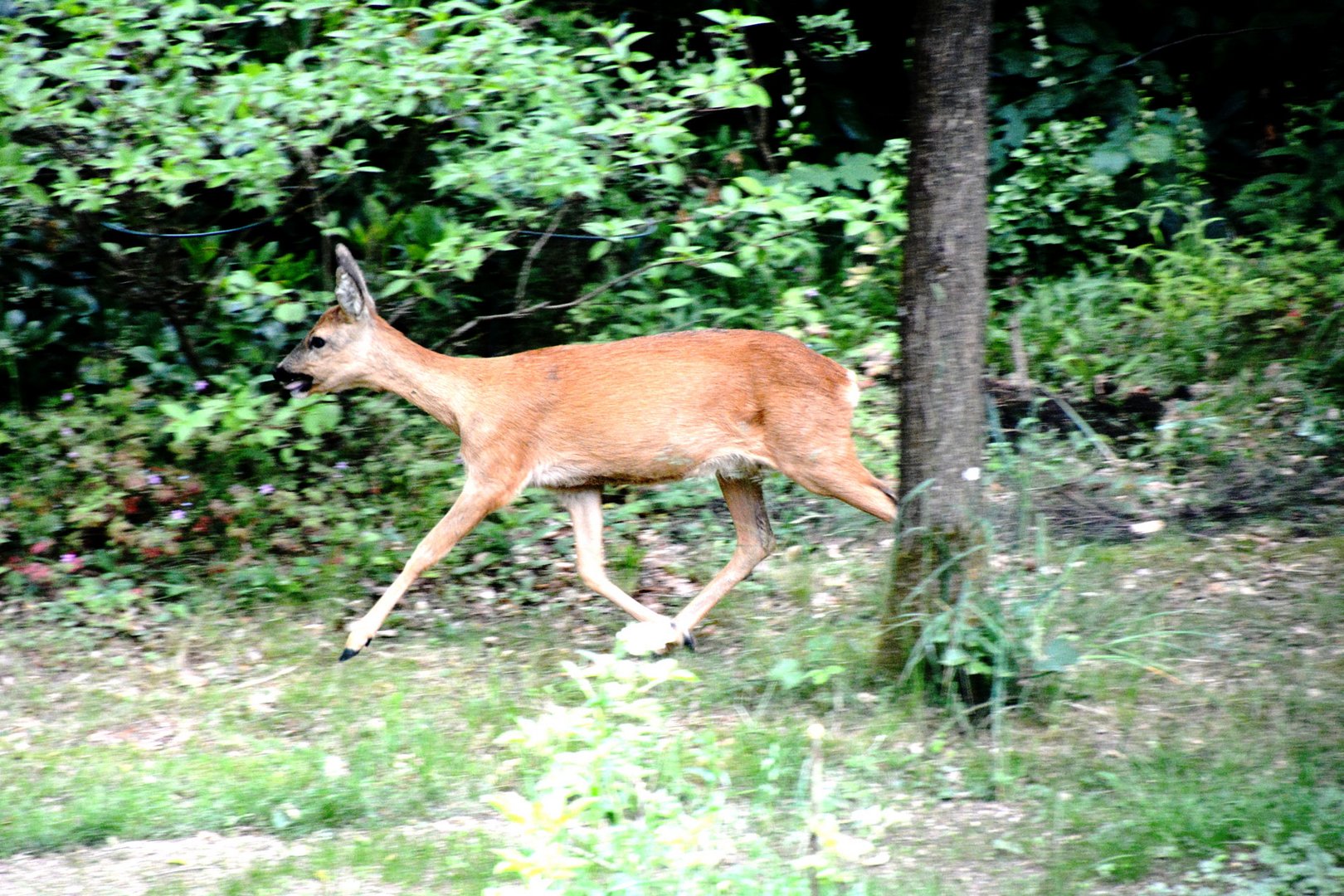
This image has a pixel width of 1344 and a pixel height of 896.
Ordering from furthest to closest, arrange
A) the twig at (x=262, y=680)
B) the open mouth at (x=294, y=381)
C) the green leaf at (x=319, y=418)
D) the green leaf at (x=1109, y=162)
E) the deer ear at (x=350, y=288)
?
the green leaf at (x=1109, y=162)
the green leaf at (x=319, y=418)
the open mouth at (x=294, y=381)
the deer ear at (x=350, y=288)
the twig at (x=262, y=680)

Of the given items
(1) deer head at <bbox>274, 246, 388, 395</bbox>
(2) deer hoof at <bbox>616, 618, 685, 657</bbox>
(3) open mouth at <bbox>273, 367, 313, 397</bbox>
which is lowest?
(2) deer hoof at <bbox>616, 618, 685, 657</bbox>

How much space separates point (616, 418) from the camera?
678cm

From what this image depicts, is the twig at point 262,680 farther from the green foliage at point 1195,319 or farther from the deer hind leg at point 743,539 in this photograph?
the green foliage at point 1195,319

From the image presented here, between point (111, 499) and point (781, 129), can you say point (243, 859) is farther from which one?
point (781, 129)

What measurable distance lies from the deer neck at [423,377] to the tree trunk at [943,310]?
2.36 metres

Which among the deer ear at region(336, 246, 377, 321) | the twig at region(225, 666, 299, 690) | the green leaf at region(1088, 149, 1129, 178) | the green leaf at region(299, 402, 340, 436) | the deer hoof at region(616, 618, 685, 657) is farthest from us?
the green leaf at region(1088, 149, 1129, 178)

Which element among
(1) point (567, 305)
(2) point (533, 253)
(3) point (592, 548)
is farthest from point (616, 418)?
(2) point (533, 253)

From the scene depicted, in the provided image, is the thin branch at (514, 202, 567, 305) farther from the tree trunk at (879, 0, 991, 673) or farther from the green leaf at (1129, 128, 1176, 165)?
the green leaf at (1129, 128, 1176, 165)

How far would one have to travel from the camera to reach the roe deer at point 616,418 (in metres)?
6.71

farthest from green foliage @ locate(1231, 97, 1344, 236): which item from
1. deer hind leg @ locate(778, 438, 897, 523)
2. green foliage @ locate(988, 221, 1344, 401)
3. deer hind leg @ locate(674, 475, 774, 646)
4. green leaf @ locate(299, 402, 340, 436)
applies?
green leaf @ locate(299, 402, 340, 436)

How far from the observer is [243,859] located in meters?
4.90

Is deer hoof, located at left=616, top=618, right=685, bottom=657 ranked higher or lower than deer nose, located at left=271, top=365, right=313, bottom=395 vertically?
lower

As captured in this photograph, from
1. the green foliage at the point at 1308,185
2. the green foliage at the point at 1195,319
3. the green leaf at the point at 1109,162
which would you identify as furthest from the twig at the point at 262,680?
the green foliage at the point at 1308,185

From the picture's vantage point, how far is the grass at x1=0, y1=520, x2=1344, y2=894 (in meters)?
4.66
